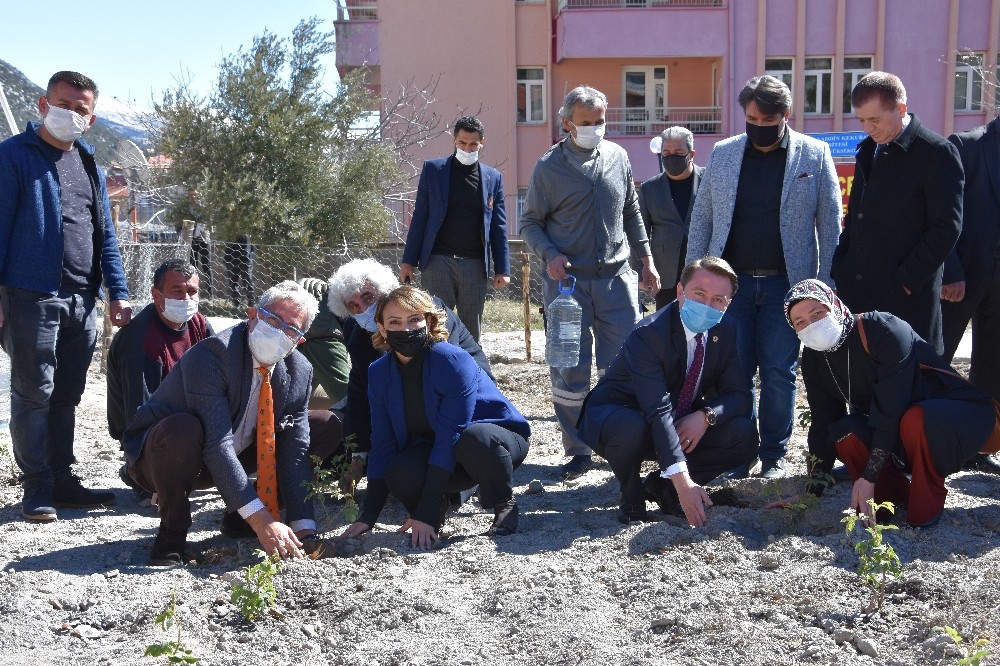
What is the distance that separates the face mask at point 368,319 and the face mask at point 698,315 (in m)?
1.45

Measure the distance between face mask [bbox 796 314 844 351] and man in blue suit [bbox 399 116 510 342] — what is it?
2612 millimetres

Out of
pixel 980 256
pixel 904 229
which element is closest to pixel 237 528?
pixel 904 229

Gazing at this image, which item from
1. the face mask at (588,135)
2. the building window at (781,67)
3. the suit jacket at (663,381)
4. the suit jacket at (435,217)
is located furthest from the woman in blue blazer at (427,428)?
the building window at (781,67)

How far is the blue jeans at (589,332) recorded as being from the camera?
19.4 ft

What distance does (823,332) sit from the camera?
4.48 meters

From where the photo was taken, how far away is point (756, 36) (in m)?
23.4

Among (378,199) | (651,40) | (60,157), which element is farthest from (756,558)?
(651,40)

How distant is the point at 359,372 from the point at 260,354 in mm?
893

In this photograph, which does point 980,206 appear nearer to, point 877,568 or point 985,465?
point 985,465

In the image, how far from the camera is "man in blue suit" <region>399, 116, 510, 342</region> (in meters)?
6.80

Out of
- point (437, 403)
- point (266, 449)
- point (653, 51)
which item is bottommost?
point (266, 449)

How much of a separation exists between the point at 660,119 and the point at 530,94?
119 inches

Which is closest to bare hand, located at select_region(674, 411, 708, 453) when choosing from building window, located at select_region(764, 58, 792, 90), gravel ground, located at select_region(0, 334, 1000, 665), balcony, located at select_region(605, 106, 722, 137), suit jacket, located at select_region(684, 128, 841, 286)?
gravel ground, located at select_region(0, 334, 1000, 665)

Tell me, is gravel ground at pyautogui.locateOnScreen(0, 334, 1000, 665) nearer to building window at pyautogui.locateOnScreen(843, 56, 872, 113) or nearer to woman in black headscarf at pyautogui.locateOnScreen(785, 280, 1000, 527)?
woman in black headscarf at pyautogui.locateOnScreen(785, 280, 1000, 527)
